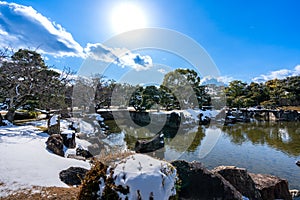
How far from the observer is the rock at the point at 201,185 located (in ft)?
11.5

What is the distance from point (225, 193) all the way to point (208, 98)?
2488 cm

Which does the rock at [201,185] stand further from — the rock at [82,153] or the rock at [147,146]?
the rock at [147,146]

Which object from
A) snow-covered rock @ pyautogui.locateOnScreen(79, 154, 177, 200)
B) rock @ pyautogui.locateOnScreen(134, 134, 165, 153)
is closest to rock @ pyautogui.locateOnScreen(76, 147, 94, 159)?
rock @ pyautogui.locateOnScreen(134, 134, 165, 153)

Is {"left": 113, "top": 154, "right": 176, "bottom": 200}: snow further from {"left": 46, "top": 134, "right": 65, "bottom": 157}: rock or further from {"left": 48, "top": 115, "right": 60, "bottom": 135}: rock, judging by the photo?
{"left": 48, "top": 115, "right": 60, "bottom": 135}: rock

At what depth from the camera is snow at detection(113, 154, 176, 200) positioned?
225 centimetres

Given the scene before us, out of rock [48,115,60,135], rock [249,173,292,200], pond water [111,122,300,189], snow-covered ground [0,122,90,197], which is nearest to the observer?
snow-covered ground [0,122,90,197]

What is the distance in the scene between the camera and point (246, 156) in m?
9.24

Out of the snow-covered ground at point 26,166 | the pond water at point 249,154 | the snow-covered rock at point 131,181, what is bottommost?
the pond water at point 249,154

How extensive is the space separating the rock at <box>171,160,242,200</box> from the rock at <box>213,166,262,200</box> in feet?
2.52

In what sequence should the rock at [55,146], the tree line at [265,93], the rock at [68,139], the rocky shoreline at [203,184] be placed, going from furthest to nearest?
1. the tree line at [265,93]
2. the rock at [68,139]
3. the rock at [55,146]
4. the rocky shoreline at [203,184]

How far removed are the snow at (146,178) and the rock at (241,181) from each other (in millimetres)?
2508

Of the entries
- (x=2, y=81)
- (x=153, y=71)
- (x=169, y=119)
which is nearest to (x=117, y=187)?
(x=2, y=81)

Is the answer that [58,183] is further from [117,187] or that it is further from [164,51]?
[164,51]

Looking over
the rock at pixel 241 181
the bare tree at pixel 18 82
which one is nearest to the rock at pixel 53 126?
the bare tree at pixel 18 82
